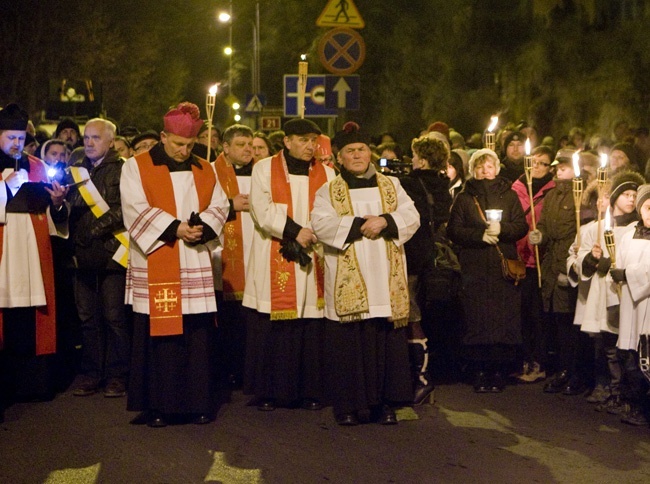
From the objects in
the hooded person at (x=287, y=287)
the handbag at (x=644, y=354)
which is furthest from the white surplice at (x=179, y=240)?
the handbag at (x=644, y=354)

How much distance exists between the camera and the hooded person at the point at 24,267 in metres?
10.2

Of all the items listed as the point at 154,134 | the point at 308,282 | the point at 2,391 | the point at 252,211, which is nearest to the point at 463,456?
the point at 308,282

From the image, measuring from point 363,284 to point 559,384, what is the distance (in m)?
2.57

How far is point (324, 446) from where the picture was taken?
29.3 ft

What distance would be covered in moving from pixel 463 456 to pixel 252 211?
2.82m

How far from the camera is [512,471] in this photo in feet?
27.2

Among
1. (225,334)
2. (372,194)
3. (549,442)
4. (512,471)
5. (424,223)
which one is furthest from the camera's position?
(225,334)

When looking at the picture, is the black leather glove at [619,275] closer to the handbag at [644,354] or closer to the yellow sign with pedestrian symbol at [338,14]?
the handbag at [644,354]

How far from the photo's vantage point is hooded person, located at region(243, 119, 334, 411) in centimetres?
1012

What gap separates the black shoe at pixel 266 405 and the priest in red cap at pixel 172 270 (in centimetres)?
60

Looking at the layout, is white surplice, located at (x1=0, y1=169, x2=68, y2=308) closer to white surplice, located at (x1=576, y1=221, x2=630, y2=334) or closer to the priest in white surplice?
the priest in white surplice

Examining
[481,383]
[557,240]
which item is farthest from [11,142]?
[557,240]

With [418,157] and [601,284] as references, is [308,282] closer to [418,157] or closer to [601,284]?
[418,157]

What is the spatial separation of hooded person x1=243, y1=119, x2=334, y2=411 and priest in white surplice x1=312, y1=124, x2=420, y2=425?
0.48 m
